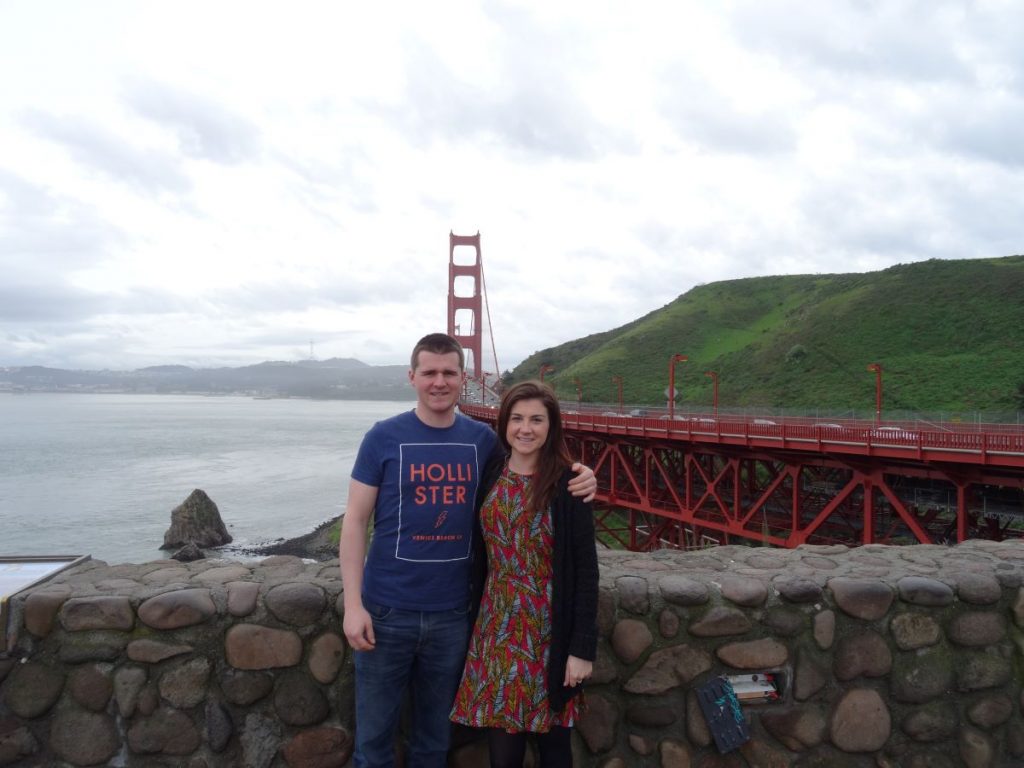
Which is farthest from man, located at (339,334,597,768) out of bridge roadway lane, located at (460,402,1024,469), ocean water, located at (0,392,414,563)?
bridge roadway lane, located at (460,402,1024,469)

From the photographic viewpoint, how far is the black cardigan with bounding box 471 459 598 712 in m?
1.97

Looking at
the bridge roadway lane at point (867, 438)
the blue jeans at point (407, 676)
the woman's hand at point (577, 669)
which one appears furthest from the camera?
the bridge roadway lane at point (867, 438)

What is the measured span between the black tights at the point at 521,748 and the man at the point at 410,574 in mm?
187

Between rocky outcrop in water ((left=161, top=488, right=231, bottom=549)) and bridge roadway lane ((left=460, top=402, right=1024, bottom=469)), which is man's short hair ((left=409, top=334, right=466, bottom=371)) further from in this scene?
rocky outcrop in water ((left=161, top=488, right=231, bottom=549))

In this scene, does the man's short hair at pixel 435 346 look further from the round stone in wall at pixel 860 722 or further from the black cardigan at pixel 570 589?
the round stone in wall at pixel 860 722

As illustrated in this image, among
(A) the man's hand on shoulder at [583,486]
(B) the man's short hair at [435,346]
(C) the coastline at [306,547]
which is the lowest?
(C) the coastline at [306,547]

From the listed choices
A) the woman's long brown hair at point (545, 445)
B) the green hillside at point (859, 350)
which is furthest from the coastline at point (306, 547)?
the green hillside at point (859, 350)

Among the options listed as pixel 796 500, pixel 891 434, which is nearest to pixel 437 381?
pixel 891 434

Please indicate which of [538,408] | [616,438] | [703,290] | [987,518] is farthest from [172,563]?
[703,290]

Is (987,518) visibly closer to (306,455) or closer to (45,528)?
(45,528)

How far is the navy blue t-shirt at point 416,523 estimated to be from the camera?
2.08 meters

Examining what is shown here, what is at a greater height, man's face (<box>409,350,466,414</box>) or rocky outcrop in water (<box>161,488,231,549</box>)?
man's face (<box>409,350,466,414</box>)

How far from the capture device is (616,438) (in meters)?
19.8

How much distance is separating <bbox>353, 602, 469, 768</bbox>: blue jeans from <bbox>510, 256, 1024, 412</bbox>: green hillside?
117 feet
